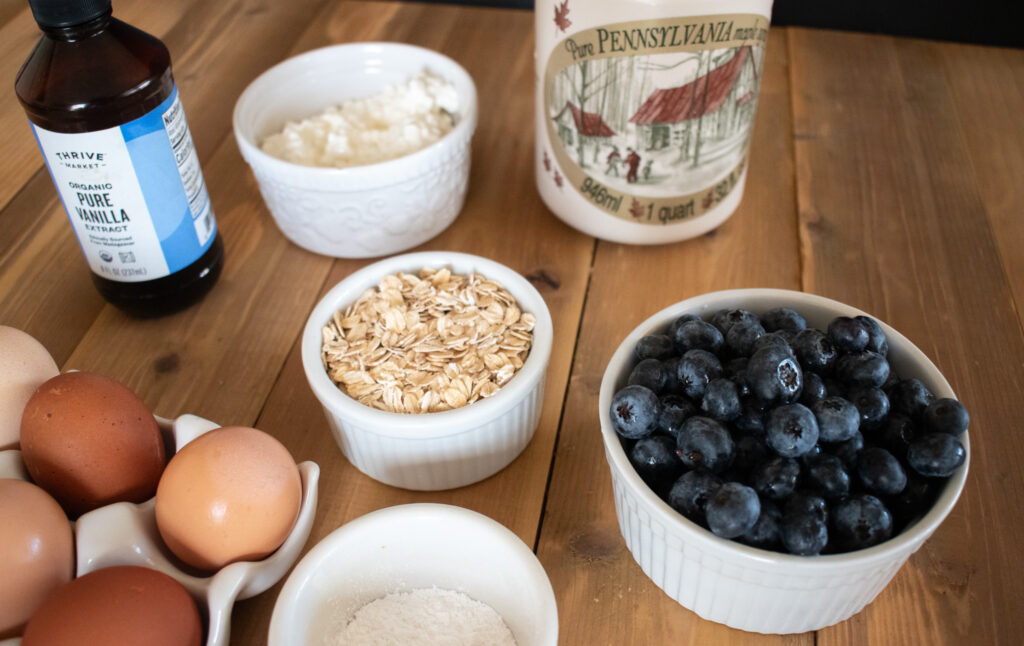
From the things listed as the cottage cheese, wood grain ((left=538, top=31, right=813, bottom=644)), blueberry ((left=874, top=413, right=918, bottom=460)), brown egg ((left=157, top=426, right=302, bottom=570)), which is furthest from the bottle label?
blueberry ((left=874, top=413, right=918, bottom=460))

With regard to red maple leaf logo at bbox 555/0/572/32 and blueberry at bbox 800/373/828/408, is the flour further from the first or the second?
red maple leaf logo at bbox 555/0/572/32

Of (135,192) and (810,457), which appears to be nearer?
(810,457)

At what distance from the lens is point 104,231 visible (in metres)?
0.69

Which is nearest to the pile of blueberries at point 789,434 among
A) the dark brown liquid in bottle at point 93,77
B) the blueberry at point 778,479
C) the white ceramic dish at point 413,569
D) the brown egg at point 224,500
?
the blueberry at point 778,479

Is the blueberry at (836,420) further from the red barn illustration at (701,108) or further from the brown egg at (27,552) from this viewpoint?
the brown egg at (27,552)

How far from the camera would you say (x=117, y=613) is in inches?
17.2

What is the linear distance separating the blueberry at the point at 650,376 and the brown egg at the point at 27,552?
0.37 meters

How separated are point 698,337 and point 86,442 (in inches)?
15.9

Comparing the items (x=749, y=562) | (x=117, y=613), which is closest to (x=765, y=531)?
(x=749, y=562)

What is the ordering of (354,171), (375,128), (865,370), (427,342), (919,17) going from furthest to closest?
(919,17) → (375,128) → (354,171) → (427,342) → (865,370)

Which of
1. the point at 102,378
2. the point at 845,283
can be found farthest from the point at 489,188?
Answer: the point at 102,378

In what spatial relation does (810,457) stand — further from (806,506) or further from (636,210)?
(636,210)

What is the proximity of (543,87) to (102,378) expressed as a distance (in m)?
0.46

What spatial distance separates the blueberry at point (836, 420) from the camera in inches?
19.8
